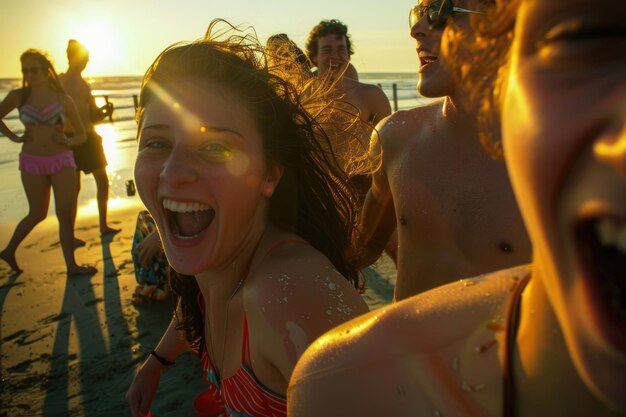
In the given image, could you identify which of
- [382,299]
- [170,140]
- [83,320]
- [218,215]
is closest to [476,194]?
[218,215]

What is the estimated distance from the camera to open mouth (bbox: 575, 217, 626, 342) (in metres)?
0.76

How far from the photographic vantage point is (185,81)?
2229 mm

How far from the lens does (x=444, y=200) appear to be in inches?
98.3

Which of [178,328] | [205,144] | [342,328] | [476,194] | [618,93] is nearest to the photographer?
[618,93]

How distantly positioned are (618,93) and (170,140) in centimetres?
176

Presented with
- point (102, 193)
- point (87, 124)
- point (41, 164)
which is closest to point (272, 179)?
point (41, 164)

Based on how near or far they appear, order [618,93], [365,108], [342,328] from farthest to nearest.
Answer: [365,108] < [342,328] < [618,93]

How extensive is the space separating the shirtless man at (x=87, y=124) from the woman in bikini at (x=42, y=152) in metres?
0.80

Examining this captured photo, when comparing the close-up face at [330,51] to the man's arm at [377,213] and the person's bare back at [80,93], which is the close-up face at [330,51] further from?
the man's arm at [377,213]

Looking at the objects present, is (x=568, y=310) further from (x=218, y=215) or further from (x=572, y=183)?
(x=218, y=215)

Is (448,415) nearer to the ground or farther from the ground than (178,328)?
farther from the ground

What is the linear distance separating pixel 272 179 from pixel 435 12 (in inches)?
45.1

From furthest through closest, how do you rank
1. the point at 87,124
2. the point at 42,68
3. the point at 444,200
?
the point at 87,124 → the point at 42,68 → the point at 444,200

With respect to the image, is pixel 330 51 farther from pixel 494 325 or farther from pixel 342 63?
pixel 494 325
